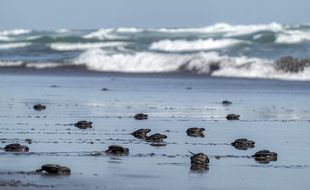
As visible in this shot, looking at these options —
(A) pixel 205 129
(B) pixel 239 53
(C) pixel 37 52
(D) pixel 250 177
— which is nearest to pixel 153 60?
(B) pixel 239 53

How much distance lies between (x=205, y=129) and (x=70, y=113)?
4484 millimetres

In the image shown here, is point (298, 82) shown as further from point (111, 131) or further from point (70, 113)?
point (111, 131)

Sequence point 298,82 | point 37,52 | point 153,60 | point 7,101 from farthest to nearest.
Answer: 1. point 37,52
2. point 153,60
3. point 298,82
4. point 7,101

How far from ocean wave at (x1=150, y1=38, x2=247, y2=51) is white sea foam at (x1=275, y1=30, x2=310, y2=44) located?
225cm

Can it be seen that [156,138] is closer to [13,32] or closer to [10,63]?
[10,63]

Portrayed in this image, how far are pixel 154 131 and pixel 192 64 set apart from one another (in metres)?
25.3

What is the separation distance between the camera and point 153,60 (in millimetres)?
50219

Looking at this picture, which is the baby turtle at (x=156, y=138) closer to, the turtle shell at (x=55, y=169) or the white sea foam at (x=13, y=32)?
the turtle shell at (x=55, y=169)

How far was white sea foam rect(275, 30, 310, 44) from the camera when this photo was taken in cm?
6012

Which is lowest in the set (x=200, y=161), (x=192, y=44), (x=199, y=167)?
(x=199, y=167)

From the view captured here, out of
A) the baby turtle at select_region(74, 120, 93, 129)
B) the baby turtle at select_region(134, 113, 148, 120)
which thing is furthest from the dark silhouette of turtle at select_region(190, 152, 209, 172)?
the baby turtle at select_region(134, 113, 148, 120)

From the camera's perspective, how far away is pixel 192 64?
156ft

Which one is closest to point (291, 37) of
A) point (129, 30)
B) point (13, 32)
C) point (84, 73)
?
point (84, 73)

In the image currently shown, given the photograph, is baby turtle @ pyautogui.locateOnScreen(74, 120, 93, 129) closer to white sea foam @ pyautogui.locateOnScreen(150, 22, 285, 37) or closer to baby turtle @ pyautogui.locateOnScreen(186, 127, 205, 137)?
baby turtle @ pyautogui.locateOnScreen(186, 127, 205, 137)
